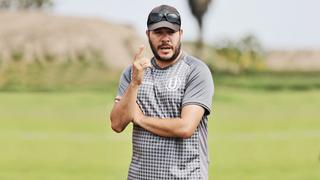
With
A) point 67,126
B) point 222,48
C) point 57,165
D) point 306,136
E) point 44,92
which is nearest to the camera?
point 57,165

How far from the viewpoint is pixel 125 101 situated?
4070 millimetres

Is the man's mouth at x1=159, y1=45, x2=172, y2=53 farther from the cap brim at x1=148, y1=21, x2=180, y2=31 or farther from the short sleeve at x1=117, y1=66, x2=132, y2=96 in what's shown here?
the short sleeve at x1=117, y1=66, x2=132, y2=96

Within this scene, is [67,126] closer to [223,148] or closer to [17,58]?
[223,148]

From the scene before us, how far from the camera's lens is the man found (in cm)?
404

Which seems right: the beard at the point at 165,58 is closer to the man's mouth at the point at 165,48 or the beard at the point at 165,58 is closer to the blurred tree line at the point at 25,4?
the man's mouth at the point at 165,48

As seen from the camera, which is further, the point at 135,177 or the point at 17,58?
the point at 17,58

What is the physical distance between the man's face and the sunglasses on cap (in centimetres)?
5

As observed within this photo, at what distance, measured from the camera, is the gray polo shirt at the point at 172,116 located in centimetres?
405

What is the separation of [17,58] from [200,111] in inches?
1690

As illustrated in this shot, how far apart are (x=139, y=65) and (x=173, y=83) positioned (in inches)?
8.5

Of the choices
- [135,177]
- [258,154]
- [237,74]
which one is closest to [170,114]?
[135,177]

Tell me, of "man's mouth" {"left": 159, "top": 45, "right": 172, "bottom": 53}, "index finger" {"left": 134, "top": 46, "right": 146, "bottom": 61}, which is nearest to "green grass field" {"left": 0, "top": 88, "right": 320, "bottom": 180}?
"man's mouth" {"left": 159, "top": 45, "right": 172, "bottom": 53}

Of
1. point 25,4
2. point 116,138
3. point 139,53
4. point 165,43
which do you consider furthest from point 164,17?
point 25,4

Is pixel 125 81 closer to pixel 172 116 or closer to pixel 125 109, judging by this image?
pixel 125 109
